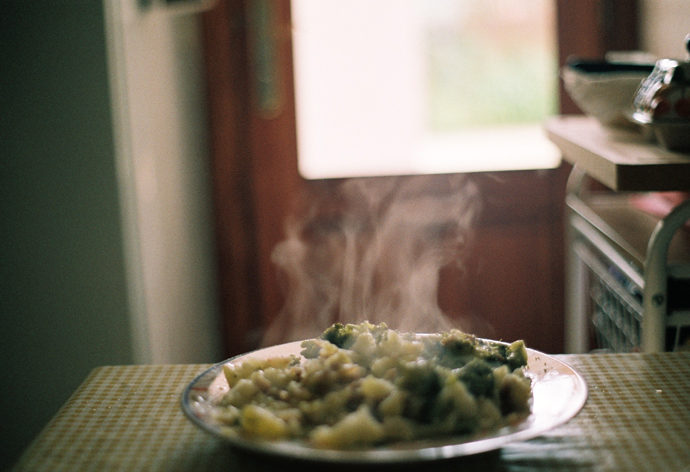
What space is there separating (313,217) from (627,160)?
4.88 ft

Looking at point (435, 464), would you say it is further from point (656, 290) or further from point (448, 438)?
point (656, 290)

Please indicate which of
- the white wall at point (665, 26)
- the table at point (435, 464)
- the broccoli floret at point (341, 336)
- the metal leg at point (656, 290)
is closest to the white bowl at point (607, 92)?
the metal leg at point (656, 290)

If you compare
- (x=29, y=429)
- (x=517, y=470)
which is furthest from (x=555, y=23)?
(x=517, y=470)

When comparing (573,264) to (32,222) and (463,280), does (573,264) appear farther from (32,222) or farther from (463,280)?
(32,222)

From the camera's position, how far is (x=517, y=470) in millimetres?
788

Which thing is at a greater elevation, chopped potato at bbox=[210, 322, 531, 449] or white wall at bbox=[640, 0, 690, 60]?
white wall at bbox=[640, 0, 690, 60]

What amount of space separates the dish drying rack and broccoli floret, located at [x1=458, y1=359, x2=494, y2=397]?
1.92ft

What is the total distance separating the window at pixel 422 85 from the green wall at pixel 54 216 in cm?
92

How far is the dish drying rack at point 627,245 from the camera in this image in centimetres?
131

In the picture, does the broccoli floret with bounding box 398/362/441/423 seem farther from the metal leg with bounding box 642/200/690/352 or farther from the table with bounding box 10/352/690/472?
the metal leg with bounding box 642/200/690/352

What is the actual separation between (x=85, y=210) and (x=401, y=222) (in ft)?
3.66

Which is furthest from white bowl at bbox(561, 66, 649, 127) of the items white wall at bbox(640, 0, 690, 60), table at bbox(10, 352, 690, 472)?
table at bbox(10, 352, 690, 472)

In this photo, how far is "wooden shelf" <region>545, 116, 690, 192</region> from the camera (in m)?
1.27

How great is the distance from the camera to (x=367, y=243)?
8.84 feet
